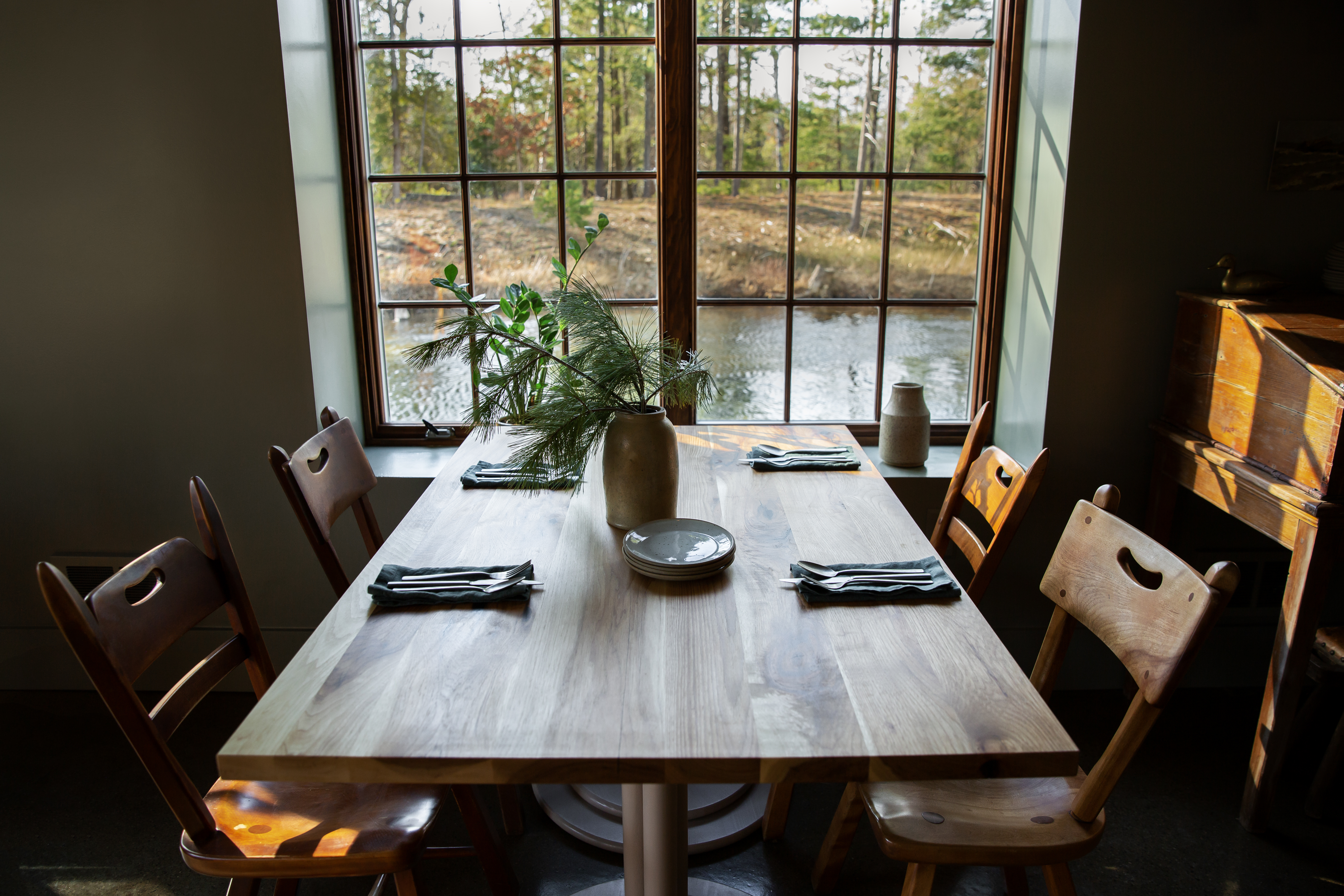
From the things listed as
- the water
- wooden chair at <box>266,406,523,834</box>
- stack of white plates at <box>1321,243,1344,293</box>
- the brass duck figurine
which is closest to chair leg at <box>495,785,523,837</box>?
wooden chair at <box>266,406,523,834</box>

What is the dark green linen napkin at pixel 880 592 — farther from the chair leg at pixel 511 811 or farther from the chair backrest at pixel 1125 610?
the chair leg at pixel 511 811

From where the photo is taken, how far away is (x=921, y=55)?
8.88 feet

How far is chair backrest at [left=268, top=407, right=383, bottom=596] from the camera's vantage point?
1823 mm

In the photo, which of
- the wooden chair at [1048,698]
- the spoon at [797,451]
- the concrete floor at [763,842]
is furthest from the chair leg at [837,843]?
the spoon at [797,451]

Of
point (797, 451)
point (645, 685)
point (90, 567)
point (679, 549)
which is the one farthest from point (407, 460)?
point (645, 685)

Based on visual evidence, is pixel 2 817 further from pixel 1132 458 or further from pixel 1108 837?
pixel 1132 458

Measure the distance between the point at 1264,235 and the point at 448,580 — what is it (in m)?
2.34

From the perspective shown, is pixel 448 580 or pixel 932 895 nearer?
pixel 448 580

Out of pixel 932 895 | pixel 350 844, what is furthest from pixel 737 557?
pixel 932 895

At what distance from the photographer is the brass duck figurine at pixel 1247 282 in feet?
7.52

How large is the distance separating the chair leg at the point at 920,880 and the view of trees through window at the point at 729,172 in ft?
5.54

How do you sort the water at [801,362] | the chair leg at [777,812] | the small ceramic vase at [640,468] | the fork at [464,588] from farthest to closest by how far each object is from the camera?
Result: the water at [801,362] < the chair leg at [777,812] < the small ceramic vase at [640,468] < the fork at [464,588]

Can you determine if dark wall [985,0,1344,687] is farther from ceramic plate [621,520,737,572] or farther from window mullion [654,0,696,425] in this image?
ceramic plate [621,520,737,572]

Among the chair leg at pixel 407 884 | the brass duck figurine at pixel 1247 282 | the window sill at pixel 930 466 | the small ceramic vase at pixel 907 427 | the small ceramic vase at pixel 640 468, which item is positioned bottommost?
the chair leg at pixel 407 884
